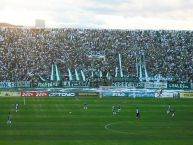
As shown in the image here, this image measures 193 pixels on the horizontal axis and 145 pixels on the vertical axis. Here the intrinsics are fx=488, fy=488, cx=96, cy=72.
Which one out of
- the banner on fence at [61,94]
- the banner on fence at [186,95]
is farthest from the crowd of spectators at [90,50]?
the banner on fence at [61,94]

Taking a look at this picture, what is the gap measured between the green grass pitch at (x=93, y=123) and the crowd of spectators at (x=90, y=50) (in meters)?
17.5

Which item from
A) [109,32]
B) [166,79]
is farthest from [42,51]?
[166,79]

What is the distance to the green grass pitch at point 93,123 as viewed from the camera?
36500mm

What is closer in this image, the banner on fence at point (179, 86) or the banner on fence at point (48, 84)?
the banner on fence at point (48, 84)

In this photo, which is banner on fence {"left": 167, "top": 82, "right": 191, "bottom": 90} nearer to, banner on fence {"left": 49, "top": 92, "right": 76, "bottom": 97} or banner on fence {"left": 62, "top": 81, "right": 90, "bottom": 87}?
banner on fence {"left": 62, "top": 81, "right": 90, "bottom": 87}

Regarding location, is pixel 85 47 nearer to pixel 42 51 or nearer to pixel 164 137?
pixel 42 51

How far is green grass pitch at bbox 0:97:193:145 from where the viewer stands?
120ft

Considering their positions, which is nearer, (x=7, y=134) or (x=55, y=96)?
(x=7, y=134)

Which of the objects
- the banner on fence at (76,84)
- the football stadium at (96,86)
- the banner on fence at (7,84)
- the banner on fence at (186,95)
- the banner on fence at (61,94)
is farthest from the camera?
the banner on fence at (76,84)

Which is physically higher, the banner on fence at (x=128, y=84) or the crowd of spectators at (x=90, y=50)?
the crowd of spectators at (x=90, y=50)

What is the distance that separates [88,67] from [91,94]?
13.3 metres

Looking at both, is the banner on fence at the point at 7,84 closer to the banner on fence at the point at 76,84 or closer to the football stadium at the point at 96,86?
the football stadium at the point at 96,86

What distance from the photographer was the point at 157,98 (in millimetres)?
64938

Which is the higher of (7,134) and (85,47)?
(85,47)
